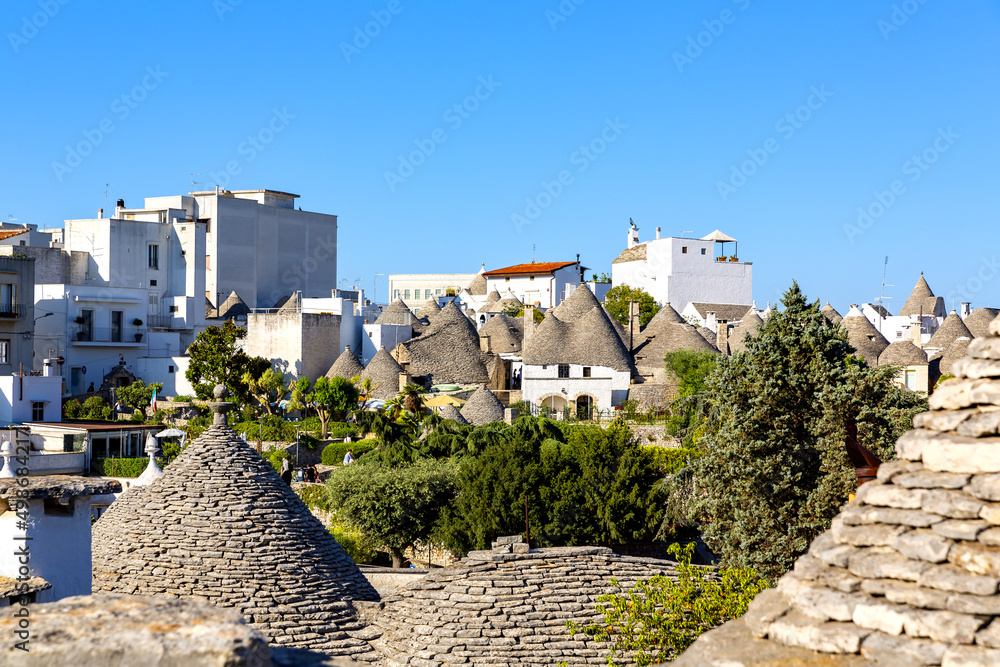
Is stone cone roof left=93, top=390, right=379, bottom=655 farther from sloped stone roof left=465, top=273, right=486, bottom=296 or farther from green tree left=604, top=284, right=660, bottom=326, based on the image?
sloped stone roof left=465, top=273, right=486, bottom=296

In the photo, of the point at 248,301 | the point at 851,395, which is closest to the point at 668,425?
the point at 851,395

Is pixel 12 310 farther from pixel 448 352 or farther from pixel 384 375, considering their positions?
pixel 448 352

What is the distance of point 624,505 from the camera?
82.1 ft

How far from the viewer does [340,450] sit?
34344 mm

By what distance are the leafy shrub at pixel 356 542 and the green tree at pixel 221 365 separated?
1955cm

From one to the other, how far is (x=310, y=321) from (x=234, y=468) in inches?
1607

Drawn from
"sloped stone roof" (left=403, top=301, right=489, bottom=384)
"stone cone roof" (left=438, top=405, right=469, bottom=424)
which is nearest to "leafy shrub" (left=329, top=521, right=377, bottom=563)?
"stone cone roof" (left=438, top=405, right=469, bottom=424)

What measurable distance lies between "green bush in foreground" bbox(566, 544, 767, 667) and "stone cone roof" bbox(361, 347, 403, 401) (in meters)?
33.8

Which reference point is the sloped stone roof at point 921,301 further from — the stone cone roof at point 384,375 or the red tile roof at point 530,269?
the stone cone roof at point 384,375

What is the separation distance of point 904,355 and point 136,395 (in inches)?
1211

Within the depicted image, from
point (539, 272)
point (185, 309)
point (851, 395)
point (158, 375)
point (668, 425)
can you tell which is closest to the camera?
point (851, 395)

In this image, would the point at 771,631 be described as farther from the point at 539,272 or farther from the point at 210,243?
the point at 539,272

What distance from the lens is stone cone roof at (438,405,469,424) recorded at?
34784 millimetres

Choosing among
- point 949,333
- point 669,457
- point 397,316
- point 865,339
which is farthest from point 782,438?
point 397,316
